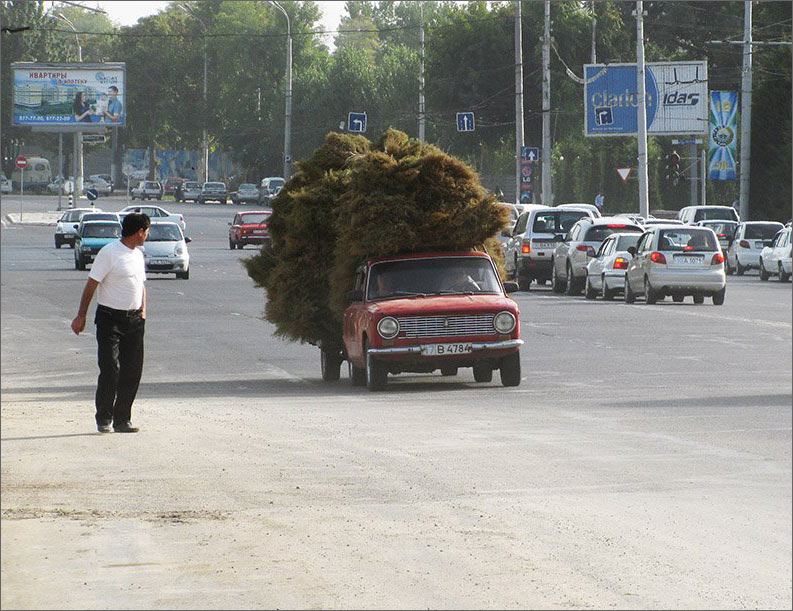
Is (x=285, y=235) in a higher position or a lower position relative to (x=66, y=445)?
higher

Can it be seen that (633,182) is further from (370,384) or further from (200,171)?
(370,384)

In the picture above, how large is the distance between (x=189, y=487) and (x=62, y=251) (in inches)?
2318

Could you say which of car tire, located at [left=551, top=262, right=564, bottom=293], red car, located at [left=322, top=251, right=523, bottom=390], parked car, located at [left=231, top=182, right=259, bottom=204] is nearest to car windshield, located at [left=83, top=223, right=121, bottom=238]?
car tire, located at [left=551, top=262, right=564, bottom=293]

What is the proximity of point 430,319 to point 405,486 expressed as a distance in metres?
8.07

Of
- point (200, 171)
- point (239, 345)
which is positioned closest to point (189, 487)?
point (239, 345)

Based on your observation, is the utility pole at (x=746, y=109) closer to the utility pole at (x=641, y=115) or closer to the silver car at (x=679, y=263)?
the utility pole at (x=641, y=115)

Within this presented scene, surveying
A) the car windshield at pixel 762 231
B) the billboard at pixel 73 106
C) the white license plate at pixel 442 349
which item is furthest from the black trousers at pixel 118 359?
the billboard at pixel 73 106

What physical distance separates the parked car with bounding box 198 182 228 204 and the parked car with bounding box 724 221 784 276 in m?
69.0

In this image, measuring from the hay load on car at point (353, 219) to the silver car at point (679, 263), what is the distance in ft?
53.9

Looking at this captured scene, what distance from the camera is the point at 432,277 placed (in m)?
20.9

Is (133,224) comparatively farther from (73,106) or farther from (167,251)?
(73,106)

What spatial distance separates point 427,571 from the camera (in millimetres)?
8586

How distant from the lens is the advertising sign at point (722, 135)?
75.1 metres

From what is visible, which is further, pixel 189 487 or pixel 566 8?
pixel 566 8
